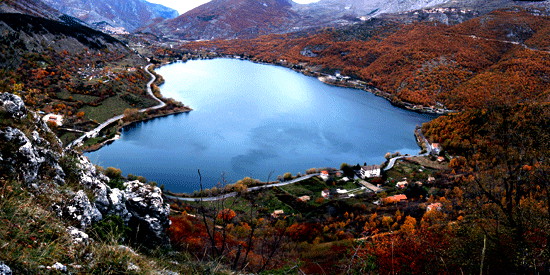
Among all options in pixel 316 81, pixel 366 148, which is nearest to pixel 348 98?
pixel 316 81

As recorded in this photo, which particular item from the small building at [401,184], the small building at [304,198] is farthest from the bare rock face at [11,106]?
the small building at [401,184]

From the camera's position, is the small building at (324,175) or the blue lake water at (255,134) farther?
the blue lake water at (255,134)

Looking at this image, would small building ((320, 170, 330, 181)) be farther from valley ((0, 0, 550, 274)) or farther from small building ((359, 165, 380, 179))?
small building ((359, 165, 380, 179))

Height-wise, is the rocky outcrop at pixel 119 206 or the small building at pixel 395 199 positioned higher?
the rocky outcrop at pixel 119 206

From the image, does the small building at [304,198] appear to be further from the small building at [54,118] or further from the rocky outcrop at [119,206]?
the small building at [54,118]

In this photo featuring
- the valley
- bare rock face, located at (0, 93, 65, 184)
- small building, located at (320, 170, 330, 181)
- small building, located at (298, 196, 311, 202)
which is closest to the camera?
bare rock face, located at (0, 93, 65, 184)

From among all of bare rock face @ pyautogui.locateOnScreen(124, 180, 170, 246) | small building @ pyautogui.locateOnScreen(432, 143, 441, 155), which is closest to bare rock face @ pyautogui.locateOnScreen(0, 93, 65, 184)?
bare rock face @ pyautogui.locateOnScreen(124, 180, 170, 246)
